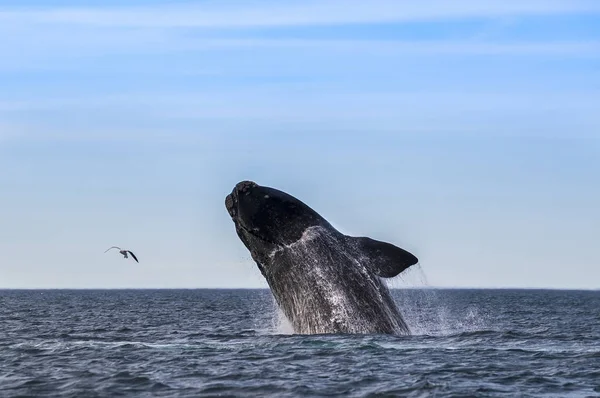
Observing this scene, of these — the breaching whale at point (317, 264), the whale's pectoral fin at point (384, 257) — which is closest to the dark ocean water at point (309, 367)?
the breaching whale at point (317, 264)

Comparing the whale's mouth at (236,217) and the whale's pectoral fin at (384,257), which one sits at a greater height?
the whale's mouth at (236,217)

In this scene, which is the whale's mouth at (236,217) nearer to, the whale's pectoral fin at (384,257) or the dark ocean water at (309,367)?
the whale's pectoral fin at (384,257)

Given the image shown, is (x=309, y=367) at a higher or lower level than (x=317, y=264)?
lower

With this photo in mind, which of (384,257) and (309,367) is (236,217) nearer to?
(384,257)

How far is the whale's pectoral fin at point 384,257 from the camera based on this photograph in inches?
880

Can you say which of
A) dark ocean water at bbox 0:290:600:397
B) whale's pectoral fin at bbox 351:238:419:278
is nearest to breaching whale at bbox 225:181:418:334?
whale's pectoral fin at bbox 351:238:419:278

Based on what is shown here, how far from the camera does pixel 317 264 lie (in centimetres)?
2272

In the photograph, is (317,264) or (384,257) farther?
(317,264)

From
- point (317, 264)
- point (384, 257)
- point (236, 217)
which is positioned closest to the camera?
point (384, 257)

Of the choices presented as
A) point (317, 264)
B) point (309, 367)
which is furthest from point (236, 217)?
point (309, 367)

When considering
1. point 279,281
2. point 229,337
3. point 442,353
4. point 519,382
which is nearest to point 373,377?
point 519,382

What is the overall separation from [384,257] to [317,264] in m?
1.49

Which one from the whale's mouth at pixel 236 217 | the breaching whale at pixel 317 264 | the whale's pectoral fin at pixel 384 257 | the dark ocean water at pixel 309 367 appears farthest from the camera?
the whale's mouth at pixel 236 217

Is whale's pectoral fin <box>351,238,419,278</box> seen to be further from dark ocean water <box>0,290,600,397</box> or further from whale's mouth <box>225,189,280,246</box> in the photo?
whale's mouth <box>225,189,280,246</box>
